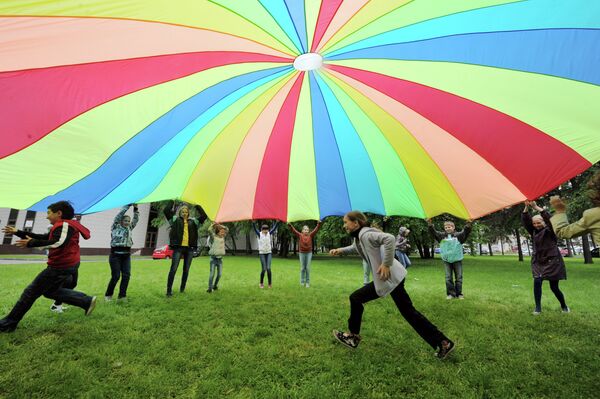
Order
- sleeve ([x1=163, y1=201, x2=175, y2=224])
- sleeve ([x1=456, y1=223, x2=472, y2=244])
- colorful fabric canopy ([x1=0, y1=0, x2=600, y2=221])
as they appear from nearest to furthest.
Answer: colorful fabric canopy ([x1=0, y1=0, x2=600, y2=221])
sleeve ([x1=456, y1=223, x2=472, y2=244])
sleeve ([x1=163, y1=201, x2=175, y2=224])

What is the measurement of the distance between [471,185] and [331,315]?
3158 mm

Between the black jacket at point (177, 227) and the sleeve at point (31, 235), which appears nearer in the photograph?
the sleeve at point (31, 235)

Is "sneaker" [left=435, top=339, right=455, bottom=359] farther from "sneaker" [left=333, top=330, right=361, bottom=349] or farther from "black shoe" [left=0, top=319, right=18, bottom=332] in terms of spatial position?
"black shoe" [left=0, top=319, right=18, bottom=332]

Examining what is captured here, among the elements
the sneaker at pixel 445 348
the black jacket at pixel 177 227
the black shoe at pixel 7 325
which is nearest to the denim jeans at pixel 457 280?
the sneaker at pixel 445 348

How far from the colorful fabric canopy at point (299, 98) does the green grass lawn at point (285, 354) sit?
193cm

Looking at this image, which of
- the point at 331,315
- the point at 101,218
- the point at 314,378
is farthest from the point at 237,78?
the point at 101,218

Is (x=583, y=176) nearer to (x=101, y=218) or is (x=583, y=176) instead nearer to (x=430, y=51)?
(x=430, y=51)

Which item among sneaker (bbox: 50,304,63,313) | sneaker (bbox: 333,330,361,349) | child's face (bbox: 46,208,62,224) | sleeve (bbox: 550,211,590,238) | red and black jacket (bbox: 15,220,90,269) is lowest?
sneaker (bbox: 333,330,361,349)

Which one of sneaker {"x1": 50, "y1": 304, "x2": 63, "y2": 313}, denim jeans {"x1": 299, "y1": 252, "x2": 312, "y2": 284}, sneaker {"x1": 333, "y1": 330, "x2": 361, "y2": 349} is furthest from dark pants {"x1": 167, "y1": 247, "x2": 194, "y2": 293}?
sneaker {"x1": 333, "y1": 330, "x2": 361, "y2": 349}

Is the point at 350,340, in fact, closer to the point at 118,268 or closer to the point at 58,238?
the point at 58,238

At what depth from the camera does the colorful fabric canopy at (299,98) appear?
3227mm

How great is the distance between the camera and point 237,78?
14.0 feet

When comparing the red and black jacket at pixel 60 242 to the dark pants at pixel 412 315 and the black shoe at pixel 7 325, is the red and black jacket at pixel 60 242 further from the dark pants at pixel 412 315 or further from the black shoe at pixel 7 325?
the dark pants at pixel 412 315

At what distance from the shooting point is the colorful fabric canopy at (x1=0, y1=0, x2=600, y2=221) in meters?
3.23
